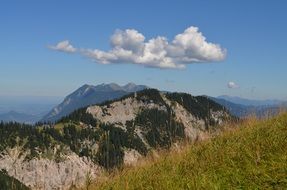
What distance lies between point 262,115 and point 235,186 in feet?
25.7

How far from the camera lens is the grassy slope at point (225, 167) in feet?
24.4

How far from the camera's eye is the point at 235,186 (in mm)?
7312

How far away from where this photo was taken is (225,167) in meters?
8.38

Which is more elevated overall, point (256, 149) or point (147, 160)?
point (256, 149)

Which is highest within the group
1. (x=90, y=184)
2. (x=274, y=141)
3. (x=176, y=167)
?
(x=274, y=141)

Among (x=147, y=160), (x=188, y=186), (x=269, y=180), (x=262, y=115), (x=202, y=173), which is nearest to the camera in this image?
(x=269, y=180)

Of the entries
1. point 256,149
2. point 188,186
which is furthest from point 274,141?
point 188,186

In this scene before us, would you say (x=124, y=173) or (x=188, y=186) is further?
(x=124, y=173)

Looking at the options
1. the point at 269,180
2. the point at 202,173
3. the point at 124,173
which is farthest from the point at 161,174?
the point at 269,180

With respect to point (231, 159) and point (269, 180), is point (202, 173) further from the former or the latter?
point (269, 180)

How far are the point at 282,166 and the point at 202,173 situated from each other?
1.69 meters

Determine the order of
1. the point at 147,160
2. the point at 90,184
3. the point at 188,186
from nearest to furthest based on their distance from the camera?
the point at 188,186 < the point at 90,184 < the point at 147,160

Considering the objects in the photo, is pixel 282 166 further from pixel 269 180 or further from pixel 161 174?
pixel 161 174

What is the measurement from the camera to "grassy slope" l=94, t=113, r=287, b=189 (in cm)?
743
